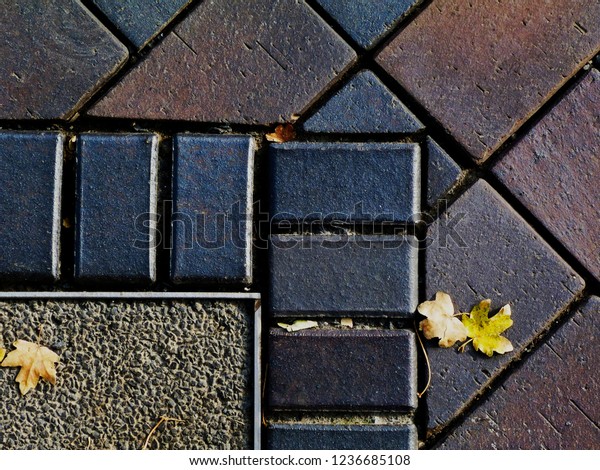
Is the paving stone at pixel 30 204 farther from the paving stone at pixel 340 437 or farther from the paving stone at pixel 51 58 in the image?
the paving stone at pixel 340 437

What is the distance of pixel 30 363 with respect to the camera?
1.59 m

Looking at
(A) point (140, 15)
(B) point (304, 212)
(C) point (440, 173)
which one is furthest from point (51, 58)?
(C) point (440, 173)

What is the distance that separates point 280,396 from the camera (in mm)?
1620

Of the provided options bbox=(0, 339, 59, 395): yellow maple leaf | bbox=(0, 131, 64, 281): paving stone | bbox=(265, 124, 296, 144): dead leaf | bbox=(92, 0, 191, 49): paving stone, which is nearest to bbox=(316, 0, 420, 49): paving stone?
bbox=(265, 124, 296, 144): dead leaf

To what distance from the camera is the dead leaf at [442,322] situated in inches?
63.7

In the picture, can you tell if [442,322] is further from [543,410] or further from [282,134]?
[282,134]

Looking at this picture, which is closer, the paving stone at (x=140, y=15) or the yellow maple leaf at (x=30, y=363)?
the yellow maple leaf at (x=30, y=363)

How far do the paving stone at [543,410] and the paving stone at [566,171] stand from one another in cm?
27

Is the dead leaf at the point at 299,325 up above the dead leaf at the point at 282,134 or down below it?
below

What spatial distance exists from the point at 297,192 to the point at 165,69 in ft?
1.64

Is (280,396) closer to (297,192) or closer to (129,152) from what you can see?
(297,192)

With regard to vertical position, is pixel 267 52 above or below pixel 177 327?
above

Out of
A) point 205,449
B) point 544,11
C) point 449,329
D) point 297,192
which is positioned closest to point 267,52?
point 297,192

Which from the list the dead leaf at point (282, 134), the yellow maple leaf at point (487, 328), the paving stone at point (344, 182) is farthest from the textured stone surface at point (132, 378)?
the yellow maple leaf at point (487, 328)
